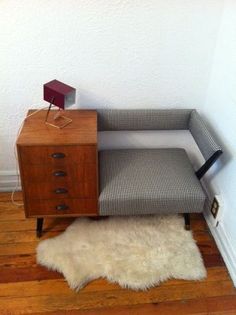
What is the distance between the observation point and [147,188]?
5.67 ft

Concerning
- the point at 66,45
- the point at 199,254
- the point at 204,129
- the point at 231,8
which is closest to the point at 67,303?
the point at 199,254

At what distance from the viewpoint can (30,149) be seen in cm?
154

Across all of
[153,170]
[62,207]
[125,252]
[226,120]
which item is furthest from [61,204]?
[226,120]

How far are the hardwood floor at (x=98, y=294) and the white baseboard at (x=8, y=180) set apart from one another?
1.59 feet

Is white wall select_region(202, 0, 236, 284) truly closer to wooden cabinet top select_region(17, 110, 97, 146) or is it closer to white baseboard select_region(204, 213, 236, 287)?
white baseboard select_region(204, 213, 236, 287)

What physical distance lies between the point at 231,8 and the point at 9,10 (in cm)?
119

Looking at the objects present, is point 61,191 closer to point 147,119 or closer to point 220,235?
point 147,119

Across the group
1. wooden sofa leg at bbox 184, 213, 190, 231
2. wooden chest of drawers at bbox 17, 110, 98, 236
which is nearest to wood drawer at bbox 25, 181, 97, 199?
wooden chest of drawers at bbox 17, 110, 98, 236

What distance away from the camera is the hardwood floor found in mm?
1525

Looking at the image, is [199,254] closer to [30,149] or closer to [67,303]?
[67,303]

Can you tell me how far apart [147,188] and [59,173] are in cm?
50

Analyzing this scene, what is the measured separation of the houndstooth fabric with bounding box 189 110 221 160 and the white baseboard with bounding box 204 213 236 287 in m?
0.48

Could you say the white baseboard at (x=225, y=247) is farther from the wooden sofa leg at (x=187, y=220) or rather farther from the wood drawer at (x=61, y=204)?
the wood drawer at (x=61, y=204)

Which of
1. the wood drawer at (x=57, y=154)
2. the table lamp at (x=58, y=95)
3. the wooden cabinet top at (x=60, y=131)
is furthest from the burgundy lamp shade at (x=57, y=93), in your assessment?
the wood drawer at (x=57, y=154)
